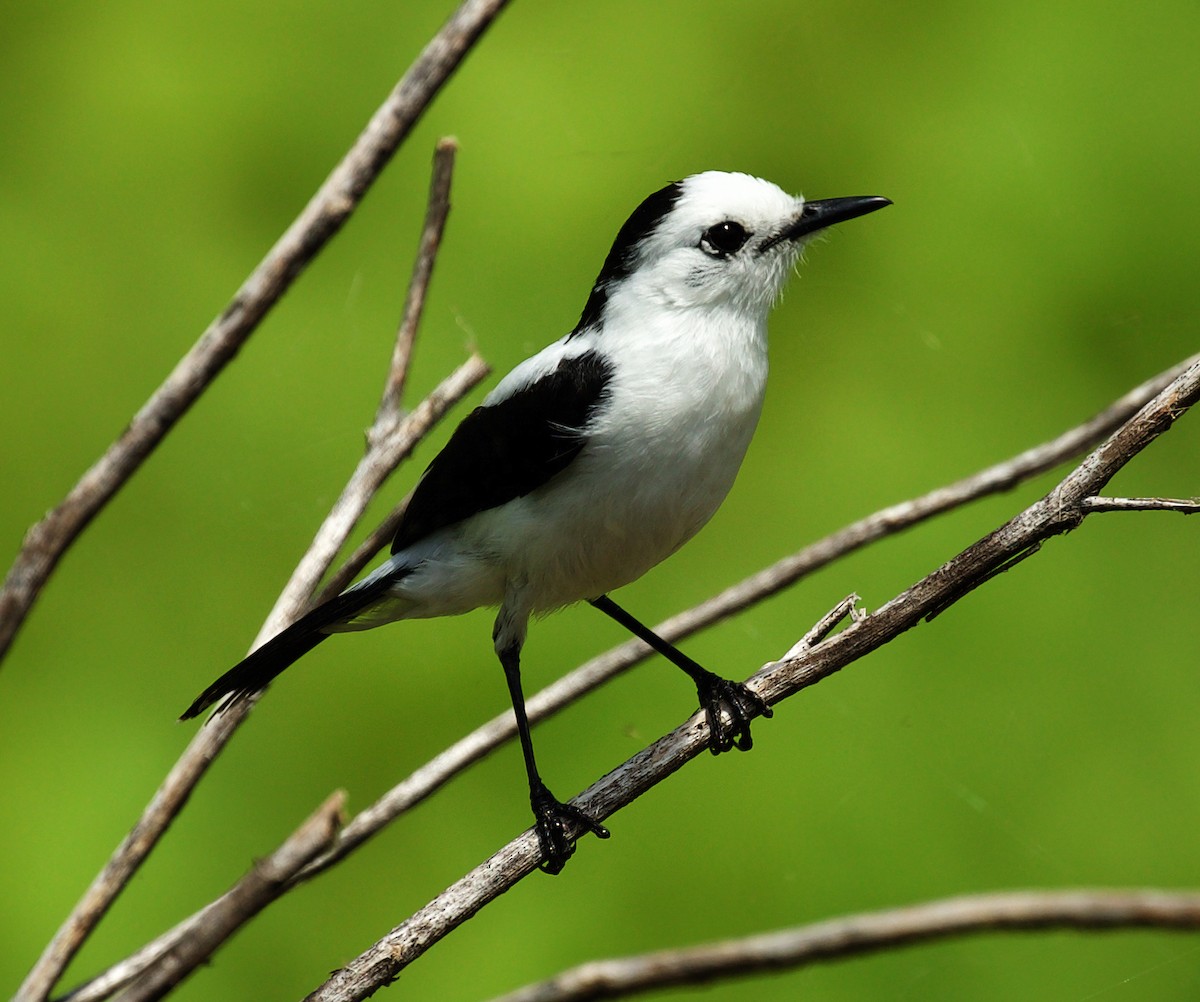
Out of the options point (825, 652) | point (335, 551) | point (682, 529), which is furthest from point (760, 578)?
point (335, 551)

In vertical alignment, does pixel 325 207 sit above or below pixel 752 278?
above

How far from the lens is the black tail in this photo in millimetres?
1044

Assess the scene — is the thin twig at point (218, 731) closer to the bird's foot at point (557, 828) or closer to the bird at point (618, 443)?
the bird at point (618, 443)

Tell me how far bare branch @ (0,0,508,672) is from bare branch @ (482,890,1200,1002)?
0.60m

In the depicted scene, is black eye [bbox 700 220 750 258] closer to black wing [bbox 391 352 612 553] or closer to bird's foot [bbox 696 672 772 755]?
black wing [bbox 391 352 612 553]

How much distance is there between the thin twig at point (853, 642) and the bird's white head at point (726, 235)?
32cm

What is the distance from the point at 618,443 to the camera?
103 cm

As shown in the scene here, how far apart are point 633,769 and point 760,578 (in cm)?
27

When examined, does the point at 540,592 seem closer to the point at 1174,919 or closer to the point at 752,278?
the point at 752,278

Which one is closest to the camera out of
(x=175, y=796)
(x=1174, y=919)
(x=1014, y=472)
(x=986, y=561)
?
(x=1174, y=919)

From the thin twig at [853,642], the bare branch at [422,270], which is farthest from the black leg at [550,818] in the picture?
the bare branch at [422,270]

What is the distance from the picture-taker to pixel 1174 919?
57cm

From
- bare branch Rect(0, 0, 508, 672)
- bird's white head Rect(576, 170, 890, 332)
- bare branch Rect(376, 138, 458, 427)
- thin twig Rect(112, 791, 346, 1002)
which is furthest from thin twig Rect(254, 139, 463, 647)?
thin twig Rect(112, 791, 346, 1002)

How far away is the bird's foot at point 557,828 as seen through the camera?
3.45 feet
